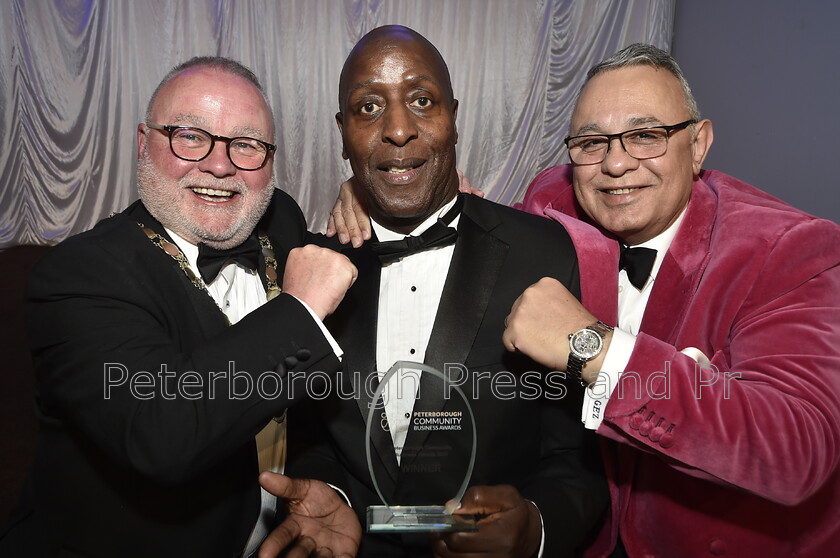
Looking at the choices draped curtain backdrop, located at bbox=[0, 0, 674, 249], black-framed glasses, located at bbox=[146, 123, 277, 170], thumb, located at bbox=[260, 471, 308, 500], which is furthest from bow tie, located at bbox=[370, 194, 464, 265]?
draped curtain backdrop, located at bbox=[0, 0, 674, 249]

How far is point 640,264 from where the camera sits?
2143 millimetres

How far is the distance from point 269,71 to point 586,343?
26.4 feet

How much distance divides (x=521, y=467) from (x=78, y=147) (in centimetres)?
875

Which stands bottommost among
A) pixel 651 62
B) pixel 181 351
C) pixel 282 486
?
pixel 282 486

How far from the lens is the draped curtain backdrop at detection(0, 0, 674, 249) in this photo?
840 centimetres

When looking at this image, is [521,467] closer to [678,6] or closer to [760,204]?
[760,204]

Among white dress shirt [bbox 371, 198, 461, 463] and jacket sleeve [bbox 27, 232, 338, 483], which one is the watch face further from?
jacket sleeve [bbox 27, 232, 338, 483]

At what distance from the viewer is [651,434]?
1613mm

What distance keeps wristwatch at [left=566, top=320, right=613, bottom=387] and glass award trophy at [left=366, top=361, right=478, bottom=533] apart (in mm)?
307

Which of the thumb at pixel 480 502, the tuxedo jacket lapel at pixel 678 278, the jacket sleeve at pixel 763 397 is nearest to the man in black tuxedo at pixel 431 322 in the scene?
the thumb at pixel 480 502

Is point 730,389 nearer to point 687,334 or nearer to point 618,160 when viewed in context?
point 687,334

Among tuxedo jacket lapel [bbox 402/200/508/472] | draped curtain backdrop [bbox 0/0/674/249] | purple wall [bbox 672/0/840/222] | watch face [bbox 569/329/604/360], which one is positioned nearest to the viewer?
watch face [bbox 569/329/604/360]

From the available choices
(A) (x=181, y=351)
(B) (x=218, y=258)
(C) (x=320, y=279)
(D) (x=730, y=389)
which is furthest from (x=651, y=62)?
(A) (x=181, y=351)

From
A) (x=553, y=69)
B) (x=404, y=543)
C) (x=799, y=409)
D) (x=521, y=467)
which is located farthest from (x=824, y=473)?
(x=553, y=69)
